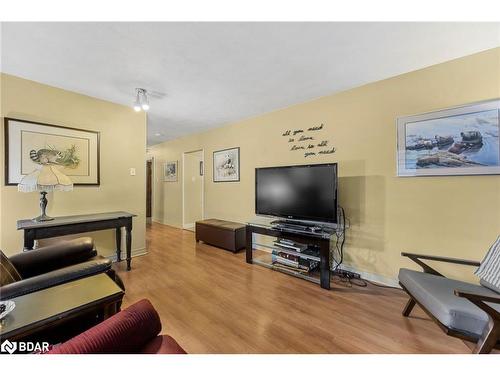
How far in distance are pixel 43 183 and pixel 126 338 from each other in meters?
2.24

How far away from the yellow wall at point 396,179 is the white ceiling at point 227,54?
18 cm

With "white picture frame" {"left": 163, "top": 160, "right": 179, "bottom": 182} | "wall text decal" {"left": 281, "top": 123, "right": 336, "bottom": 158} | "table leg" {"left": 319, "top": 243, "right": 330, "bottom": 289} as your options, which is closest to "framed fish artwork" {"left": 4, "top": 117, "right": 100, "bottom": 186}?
"white picture frame" {"left": 163, "top": 160, "right": 179, "bottom": 182}

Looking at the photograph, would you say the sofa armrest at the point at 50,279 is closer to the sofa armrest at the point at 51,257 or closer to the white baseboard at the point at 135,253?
the sofa armrest at the point at 51,257

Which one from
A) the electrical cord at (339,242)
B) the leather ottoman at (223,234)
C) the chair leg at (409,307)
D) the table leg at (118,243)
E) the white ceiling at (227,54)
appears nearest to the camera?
the white ceiling at (227,54)

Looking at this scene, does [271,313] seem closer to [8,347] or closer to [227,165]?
[8,347]

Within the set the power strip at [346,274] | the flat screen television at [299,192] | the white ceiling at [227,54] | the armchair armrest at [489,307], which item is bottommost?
the power strip at [346,274]

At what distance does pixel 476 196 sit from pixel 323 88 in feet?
5.93

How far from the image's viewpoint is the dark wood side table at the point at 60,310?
88cm

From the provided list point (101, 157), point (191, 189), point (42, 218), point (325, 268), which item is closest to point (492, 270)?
point (325, 268)

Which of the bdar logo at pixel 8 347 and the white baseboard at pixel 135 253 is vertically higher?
the bdar logo at pixel 8 347

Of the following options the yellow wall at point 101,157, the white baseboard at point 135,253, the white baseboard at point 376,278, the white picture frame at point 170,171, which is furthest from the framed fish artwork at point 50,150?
the white baseboard at point 376,278
